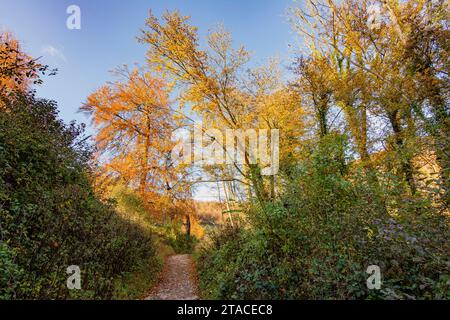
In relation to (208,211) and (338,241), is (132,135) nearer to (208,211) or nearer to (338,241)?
(338,241)

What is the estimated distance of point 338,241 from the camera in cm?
478

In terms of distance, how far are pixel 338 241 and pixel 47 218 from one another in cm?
631

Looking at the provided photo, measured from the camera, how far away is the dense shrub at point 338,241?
369 cm

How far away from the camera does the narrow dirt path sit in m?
7.39

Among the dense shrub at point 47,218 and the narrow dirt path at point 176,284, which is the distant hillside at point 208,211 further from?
the dense shrub at point 47,218

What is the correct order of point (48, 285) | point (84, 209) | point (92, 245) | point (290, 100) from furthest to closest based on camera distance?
point (290, 100)
point (84, 209)
point (92, 245)
point (48, 285)

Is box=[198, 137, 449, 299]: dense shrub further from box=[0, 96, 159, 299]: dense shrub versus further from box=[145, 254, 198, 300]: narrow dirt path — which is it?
box=[0, 96, 159, 299]: dense shrub

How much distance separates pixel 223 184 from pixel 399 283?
11092 mm

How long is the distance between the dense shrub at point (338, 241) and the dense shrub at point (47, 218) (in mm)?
2965

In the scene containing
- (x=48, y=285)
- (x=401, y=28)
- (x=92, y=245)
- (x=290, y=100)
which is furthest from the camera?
(x=290, y=100)

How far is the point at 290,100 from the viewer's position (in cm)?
1088

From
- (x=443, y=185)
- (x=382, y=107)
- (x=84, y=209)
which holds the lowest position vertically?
(x=84, y=209)
